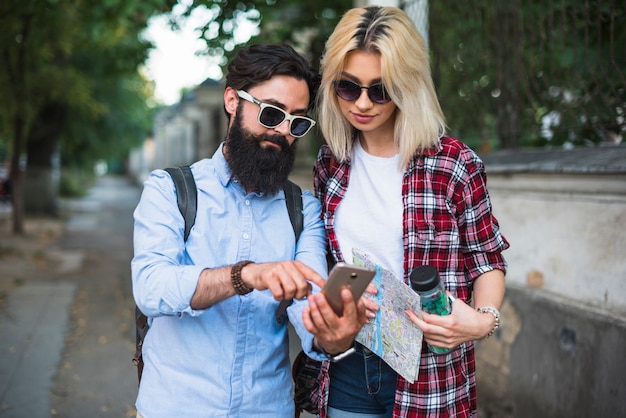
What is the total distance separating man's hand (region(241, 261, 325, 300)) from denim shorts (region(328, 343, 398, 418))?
1.98ft

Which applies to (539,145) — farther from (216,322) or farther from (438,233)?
(216,322)

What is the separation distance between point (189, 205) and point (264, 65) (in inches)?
18.9

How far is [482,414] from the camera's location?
432 centimetres

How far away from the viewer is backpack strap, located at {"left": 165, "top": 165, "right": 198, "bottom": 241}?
1862 mm

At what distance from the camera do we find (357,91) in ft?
6.67

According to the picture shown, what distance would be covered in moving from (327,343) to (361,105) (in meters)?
0.76

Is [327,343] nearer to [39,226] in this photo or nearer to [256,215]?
[256,215]

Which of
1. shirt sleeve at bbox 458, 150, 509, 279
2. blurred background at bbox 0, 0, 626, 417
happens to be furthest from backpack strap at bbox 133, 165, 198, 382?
blurred background at bbox 0, 0, 626, 417

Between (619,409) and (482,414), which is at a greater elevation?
(619,409)

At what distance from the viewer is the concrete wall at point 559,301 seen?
122 inches

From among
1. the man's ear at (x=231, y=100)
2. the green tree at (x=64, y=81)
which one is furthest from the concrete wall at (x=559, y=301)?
the green tree at (x=64, y=81)

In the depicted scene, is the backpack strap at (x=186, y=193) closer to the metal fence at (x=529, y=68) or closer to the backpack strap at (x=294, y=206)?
the backpack strap at (x=294, y=206)

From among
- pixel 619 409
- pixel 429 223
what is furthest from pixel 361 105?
pixel 619 409

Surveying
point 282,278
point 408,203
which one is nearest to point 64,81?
point 408,203
